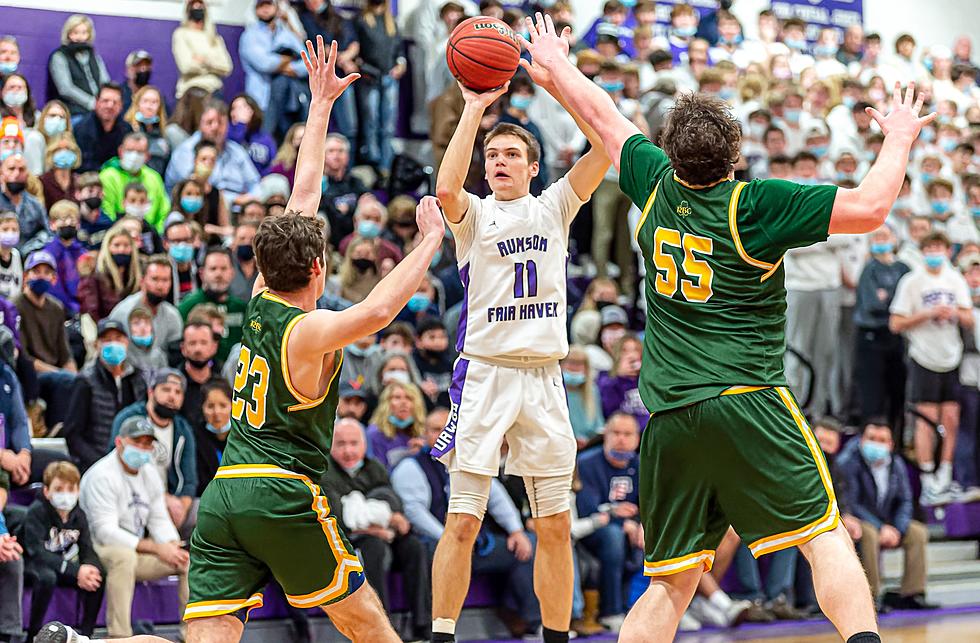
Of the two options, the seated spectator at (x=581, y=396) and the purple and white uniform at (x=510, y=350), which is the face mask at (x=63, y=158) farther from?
the purple and white uniform at (x=510, y=350)

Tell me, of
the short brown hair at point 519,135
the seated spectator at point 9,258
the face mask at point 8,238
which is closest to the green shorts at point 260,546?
the short brown hair at point 519,135

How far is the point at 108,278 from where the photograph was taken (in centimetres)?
984

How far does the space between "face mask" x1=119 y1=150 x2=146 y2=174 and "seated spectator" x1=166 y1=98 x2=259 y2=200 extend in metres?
0.44

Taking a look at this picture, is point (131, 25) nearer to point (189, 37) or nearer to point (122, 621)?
point (189, 37)

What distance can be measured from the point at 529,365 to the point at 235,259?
4946mm

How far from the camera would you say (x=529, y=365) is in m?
6.05

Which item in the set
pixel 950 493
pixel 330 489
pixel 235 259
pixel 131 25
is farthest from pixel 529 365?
pixel 131 25

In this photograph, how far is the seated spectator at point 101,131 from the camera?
1127cm

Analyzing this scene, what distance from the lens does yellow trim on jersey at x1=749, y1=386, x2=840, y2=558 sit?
4.37 m

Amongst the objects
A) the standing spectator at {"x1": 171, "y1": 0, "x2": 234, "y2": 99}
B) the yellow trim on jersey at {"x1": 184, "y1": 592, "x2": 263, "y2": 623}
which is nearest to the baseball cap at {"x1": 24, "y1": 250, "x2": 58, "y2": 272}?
the standing spectator at {"x1": 171, "y1": 0, "x2": 234, "y2": 99}

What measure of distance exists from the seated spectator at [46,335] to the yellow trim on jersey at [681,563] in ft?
18.9

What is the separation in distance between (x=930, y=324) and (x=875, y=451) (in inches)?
87.1

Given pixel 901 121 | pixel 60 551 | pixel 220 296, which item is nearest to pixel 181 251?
pixel 220 296

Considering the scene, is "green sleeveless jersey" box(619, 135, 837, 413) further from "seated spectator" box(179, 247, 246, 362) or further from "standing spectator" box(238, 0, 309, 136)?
"standing spectator" box(238, 0, 309, 136)
